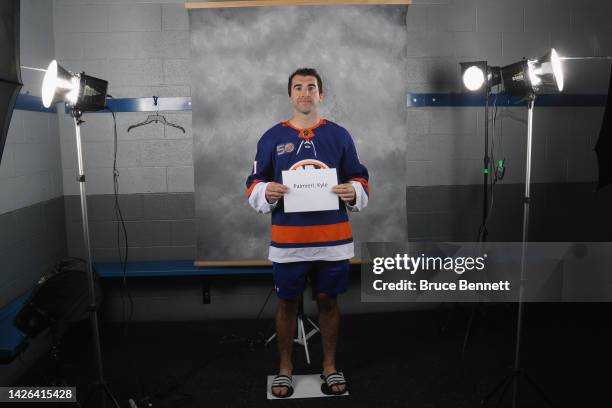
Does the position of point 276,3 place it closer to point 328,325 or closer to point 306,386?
point 328,325

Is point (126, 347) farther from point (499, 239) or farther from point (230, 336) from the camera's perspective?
point (499, 239)

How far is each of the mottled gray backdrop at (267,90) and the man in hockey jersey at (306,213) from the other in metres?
0.83

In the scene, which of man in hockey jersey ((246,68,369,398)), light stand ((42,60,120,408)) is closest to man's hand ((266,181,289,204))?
man in hockey jersey ((246,68,369,398))

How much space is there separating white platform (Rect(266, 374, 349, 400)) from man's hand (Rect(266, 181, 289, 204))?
39.3 inches

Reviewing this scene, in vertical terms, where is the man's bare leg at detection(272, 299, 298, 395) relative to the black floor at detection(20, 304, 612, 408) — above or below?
above

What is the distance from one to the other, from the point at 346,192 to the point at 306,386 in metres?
1.06

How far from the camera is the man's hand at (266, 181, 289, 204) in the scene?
2.26 metres

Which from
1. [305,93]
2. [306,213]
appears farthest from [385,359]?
[305,93]

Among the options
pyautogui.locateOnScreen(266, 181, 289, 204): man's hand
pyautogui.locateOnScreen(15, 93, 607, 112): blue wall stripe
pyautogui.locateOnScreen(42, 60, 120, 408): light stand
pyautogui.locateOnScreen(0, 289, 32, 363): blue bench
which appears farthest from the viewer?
pyautogui.locateOnScreen(15, 93, 607, 112): blue wall stripe

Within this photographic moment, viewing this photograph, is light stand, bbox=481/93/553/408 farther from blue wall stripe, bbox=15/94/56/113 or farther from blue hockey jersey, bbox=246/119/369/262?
blue wall stripe, bbox=15/94/56/113

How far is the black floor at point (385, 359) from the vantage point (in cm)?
249

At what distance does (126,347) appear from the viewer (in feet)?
10.3

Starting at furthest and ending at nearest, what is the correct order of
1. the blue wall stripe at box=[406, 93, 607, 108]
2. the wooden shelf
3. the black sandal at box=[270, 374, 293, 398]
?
1. the blue wall stripe at box=[406, 93, 607, 108]
2. the wooden shelf
3. the black sandal at box=[270, 374, 293, 398]

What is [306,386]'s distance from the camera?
8.43ft
